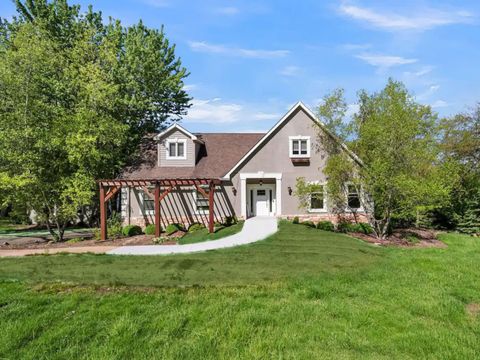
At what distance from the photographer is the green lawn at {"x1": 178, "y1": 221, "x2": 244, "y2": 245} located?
610 inches

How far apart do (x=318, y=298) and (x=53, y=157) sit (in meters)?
16.6

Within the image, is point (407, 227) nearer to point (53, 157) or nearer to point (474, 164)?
point (474, 164)

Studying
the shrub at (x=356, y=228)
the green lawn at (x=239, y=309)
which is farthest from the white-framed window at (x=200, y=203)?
the green lawn at (x=239, y=309)

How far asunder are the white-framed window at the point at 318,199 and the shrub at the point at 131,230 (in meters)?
10.4

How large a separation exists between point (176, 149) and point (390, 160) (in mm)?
12908

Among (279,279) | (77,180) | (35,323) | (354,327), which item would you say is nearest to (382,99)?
(279,279)

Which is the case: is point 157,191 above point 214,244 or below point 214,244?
above

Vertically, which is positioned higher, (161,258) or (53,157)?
(53,157)

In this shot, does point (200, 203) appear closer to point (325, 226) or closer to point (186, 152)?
point (186, 152)

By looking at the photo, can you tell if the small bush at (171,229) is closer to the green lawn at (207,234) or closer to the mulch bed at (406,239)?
the green lawn at (207,234)

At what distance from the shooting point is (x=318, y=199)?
20.0 metres

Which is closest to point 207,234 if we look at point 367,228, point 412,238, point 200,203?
Answer: point 200,203

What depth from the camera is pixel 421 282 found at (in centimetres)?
823

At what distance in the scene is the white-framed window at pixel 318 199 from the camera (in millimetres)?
19331
